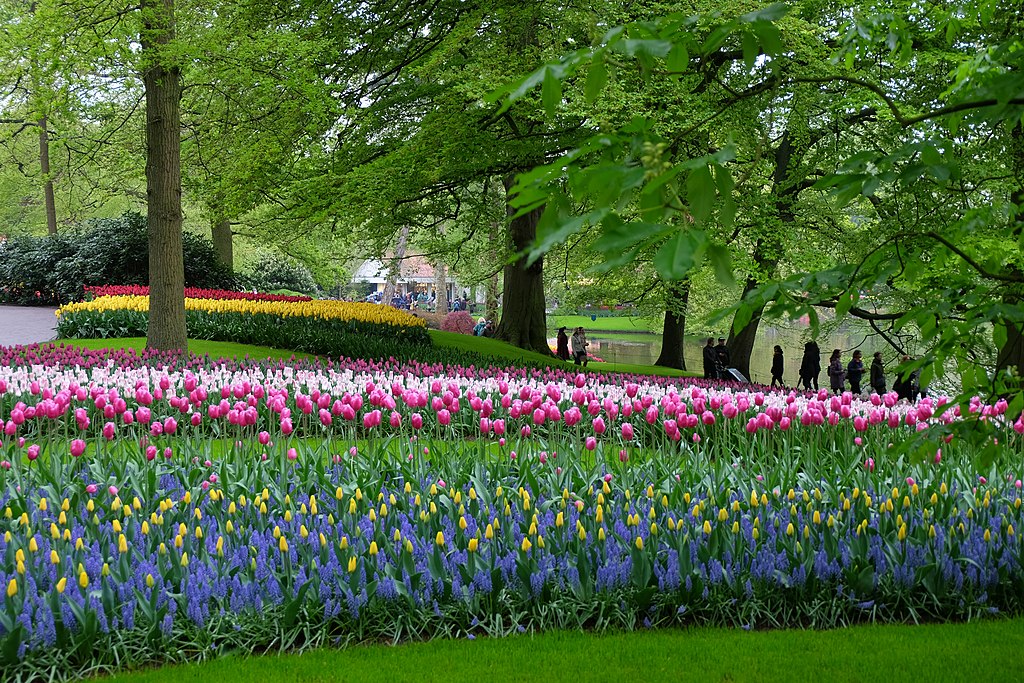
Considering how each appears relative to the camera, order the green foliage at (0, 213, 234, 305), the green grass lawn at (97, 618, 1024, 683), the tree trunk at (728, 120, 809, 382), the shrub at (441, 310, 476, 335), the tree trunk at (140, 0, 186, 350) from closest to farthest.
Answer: the green grass lawn at (97, 618, 1024, 683) < the tree trunk at (140, 0, 186, 350) < the tree trunk at (728, 120, 809, 382) < the green foliage at (0, 213, 234, 305) < the shrub at (441, 310, 476, 335)

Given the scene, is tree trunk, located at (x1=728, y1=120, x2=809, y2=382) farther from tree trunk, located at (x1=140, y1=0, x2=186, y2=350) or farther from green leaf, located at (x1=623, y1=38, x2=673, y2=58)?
green leaf, located at (x1=623, y1=38, x2=673, y2=58)

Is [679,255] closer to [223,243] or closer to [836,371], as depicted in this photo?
[836,371]

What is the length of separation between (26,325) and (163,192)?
38.1ft

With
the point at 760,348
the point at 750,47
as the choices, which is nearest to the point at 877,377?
the point at 750,47

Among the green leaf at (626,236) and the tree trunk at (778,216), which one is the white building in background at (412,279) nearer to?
the tree trunk at (778,216)

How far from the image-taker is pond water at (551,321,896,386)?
124 feet

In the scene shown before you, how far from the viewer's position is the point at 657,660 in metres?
4.05

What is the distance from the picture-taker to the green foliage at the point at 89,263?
26.1m

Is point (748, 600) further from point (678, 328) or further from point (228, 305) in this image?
point (678, 328)

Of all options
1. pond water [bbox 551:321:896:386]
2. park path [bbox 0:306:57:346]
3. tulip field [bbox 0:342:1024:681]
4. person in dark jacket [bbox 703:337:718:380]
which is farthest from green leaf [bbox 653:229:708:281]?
pond water [bbox 551:321:896:386]

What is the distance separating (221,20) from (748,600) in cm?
1222

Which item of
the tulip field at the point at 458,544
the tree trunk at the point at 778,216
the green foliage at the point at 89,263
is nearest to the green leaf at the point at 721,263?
the tulip field at the point at 458,544

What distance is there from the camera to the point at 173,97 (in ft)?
40.7

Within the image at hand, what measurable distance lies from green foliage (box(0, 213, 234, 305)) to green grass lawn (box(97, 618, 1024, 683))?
936 inches
